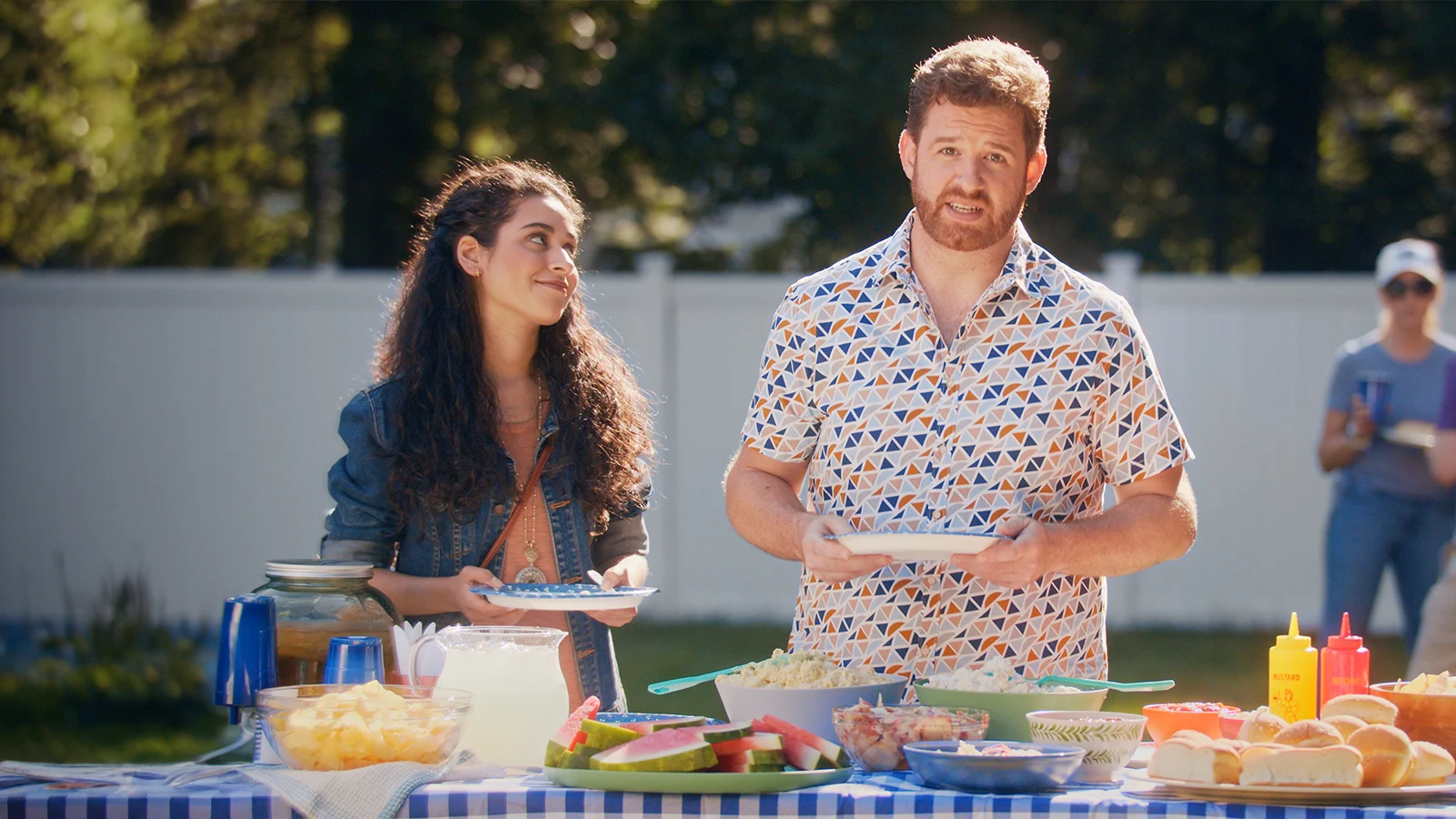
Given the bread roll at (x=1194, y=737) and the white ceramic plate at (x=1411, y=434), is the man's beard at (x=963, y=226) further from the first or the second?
the white ceramic plate at (x=1411, y=434)

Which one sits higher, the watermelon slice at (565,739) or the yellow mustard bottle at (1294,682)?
the yellow mustard bottle at (1294,682)

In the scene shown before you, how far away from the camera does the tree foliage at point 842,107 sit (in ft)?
42.4

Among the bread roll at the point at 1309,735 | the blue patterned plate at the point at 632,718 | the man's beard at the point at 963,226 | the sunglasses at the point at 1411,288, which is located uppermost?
the sunglasses at the point at 1411,288

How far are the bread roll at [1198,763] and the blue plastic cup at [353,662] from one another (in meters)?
1.14

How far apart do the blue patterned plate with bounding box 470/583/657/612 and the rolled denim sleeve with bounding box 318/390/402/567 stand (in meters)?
0.39

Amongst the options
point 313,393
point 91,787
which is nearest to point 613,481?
point 91,787

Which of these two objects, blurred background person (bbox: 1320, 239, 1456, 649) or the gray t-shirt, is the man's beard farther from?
the gray t-shirt

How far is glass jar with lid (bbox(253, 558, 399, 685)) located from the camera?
102 inches

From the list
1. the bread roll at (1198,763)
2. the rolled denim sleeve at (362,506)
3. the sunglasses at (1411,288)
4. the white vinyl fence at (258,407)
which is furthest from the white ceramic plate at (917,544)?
the white vinyl fence at (258,407)

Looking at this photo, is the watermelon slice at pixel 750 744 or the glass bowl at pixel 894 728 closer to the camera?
the watermelon slice at pixel 750 744

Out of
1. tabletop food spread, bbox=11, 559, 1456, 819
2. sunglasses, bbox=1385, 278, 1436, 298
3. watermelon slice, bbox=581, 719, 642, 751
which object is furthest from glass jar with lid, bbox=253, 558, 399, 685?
sunglasses, bbox=1385, 278, 1436, 298

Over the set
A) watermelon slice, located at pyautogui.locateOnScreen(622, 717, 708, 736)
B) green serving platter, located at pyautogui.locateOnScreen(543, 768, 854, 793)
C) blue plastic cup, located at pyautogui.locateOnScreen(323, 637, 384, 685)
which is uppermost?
blue plastic cup, located at pyautogui.locateOnScreen(323, 637, 384, 685)

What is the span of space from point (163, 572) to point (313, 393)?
55.8 inches

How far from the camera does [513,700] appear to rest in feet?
8.14
